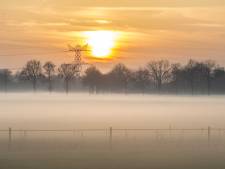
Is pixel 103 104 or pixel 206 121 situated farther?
pixel 103 104

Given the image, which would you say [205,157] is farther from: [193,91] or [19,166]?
[193,91]

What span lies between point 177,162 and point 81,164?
215 inches

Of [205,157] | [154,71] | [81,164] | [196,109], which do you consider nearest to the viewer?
[81,164]

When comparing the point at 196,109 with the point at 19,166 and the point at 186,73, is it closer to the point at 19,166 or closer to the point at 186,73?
the point at 186,73

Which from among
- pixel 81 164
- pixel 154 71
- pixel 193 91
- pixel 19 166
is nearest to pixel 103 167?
pixel 81 164

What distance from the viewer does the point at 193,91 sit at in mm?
87438

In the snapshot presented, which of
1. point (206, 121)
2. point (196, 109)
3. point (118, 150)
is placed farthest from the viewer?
point (196, 109)

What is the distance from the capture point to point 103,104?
147250 mm

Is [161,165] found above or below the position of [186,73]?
below

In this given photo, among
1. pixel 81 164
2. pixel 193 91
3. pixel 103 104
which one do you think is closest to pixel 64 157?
pixel 81 164

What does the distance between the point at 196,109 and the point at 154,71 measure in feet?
183

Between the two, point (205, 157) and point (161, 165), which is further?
point (205, 157)

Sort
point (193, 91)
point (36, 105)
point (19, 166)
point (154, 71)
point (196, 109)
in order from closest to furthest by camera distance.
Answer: point (19, 166), point (154, 71), point (193, 91), point (196, 109), point (36, 105)

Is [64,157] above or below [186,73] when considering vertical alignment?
below
